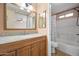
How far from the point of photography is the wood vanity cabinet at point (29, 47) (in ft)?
4.35

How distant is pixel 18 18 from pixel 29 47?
375 millimetres

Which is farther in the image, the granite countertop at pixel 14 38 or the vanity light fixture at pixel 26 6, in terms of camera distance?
the vanity light fixture at pixel 26 6

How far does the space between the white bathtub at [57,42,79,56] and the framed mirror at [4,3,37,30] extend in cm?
40

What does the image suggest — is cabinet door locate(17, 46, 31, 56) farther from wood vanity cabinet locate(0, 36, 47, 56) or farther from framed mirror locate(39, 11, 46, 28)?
framed mirror locate(39, 11, 46, 28)

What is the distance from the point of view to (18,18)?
1386mm

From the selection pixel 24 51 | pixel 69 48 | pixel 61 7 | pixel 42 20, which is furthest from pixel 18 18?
pixel 69 48

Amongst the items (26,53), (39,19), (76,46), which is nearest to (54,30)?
(39,19)

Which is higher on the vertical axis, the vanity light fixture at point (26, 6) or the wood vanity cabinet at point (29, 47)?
the vanity light fixture at point (26, 6)

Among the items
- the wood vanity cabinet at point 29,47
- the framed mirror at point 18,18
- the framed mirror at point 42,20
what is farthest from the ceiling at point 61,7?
the wood vanity cabinet at point 29,47

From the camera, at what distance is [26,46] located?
1.40m

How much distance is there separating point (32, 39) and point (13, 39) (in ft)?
0.74

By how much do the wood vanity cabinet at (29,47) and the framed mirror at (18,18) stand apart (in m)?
0.17

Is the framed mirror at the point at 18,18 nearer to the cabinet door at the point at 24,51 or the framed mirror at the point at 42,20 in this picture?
the framed mirror at the point at 42,20

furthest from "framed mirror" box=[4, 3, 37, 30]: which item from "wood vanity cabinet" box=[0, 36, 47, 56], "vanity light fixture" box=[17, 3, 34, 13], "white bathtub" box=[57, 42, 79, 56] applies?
"white bathtub" box=[57, 42, 79, 56]
